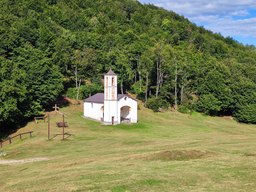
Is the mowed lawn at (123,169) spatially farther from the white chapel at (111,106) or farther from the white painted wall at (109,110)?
the white chapel at (111,106)

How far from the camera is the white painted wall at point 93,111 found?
50.0 meters

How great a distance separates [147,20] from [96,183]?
5940 inches

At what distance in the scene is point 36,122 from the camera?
42.6 metres

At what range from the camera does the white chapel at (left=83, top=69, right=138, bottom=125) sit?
46.2 metres

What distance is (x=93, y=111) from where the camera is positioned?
51.6 m

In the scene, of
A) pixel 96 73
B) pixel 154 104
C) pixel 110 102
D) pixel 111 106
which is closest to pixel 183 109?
pixel 154 104

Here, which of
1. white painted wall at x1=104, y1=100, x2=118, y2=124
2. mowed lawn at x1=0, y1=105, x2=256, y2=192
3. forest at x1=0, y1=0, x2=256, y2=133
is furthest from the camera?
white painted wall at x1=104, y1=100, x2=118, y2=124

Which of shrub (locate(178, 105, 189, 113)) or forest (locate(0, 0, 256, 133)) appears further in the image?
shrub (locate(178, 105, 189, 113))

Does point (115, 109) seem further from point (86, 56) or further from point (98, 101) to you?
point (86, 56)

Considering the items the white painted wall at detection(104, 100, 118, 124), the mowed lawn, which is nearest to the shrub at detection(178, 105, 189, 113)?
the white painted wall at detection(104, 100, 118, 124)

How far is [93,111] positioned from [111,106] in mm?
7253

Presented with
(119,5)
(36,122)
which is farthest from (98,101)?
(119,5)

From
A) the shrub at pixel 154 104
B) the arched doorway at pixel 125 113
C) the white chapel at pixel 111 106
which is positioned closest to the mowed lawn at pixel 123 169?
the white chapel at pixel 111 106

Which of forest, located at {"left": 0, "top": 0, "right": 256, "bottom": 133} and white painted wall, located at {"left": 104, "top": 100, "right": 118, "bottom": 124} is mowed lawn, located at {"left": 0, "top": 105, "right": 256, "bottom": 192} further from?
forest, located at {"left": 0, "top": 0, "right": 256, "bottom": 133}
